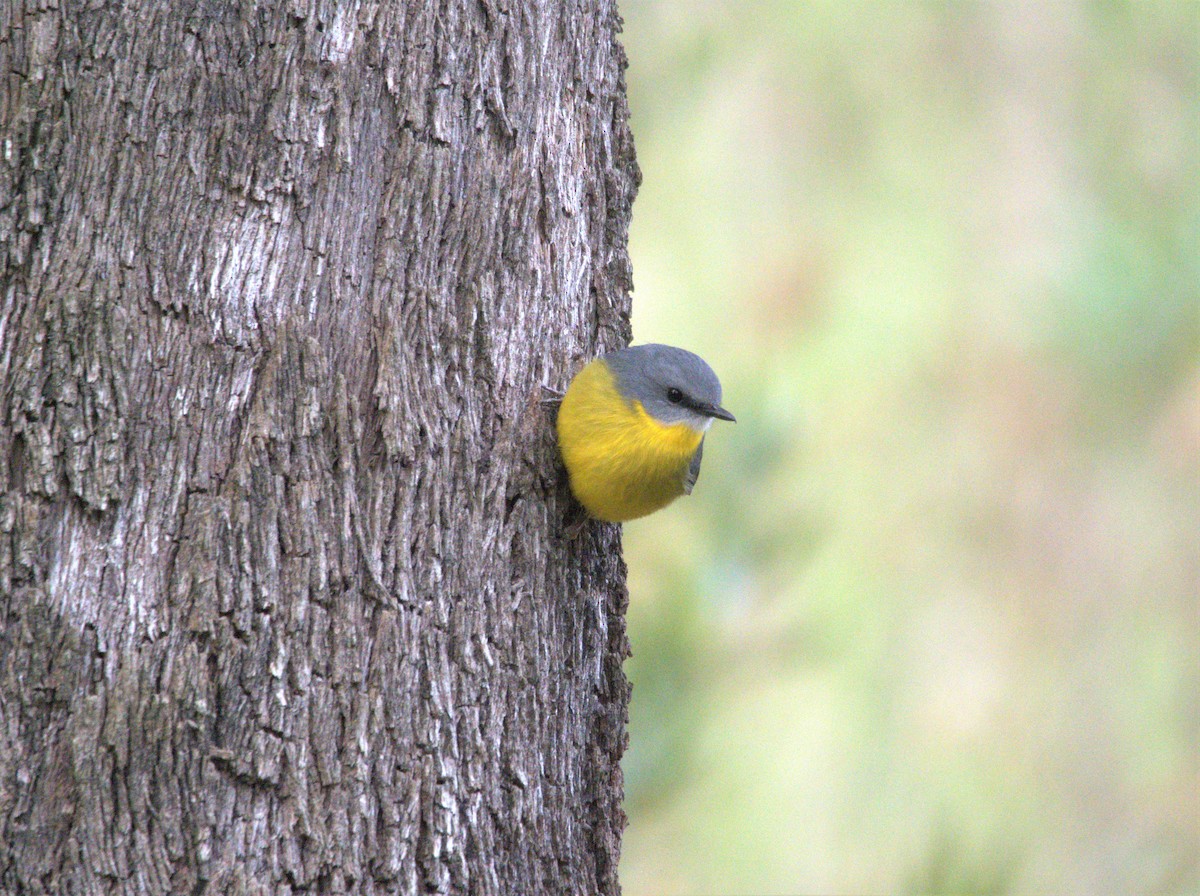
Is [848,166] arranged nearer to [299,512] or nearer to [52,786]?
[299,512]

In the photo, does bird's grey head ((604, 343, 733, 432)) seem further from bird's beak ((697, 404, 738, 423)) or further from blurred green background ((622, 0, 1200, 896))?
blurred green background ((622, 0, 1200, 896))

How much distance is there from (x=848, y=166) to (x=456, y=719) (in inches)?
261

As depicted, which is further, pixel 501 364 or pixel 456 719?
pixel 501 364

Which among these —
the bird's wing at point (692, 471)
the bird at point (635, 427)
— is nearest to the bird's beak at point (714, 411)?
the bird at point (635, 427)

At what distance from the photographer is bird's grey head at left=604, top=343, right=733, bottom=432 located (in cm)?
339

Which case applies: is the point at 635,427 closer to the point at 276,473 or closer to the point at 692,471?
the point at 692,471

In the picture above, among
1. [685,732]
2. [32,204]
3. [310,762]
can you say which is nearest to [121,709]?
[310,762]

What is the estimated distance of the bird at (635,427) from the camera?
3.12m

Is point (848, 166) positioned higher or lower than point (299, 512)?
higher

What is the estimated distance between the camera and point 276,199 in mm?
2535

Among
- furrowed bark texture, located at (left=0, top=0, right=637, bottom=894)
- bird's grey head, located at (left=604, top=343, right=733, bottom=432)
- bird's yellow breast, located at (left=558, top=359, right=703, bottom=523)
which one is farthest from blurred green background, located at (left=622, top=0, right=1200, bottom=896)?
furrowed bark texture, located at (left=0, top=0, right=637, bottom=894)

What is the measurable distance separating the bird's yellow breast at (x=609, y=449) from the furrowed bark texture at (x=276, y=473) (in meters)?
0.21

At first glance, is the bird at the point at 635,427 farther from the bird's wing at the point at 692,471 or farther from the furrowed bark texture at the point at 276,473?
the furrowed bark texture at the point at 276,473

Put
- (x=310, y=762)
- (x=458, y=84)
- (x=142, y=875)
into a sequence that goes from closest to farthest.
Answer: (x=142, y=875)
(x=310, y=762)
(x=458, y=84)
